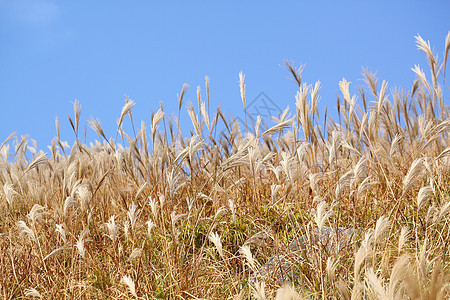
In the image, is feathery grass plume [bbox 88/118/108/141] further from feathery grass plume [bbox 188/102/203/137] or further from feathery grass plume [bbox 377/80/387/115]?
feathery grass plume [bbox 377/80/387/115]

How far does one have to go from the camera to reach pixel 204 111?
373cm

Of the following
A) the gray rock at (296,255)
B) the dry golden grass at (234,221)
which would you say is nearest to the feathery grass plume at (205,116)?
the dry golden grass at (234,221)

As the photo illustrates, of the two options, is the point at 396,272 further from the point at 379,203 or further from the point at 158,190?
the point at 158,190

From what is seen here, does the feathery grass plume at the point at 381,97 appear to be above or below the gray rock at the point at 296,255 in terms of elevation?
above

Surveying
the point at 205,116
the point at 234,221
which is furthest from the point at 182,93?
the point at 234,221

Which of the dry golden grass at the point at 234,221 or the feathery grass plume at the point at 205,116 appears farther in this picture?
the feathery grass plume at the point at 205,116

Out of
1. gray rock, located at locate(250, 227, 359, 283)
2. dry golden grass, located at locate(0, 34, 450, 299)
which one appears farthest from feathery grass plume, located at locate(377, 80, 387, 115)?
gray rock, located at locate(250, 227, 359, 283)

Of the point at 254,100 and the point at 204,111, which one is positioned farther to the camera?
the point at 254,100

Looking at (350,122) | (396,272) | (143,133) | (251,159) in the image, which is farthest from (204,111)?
(396,272)

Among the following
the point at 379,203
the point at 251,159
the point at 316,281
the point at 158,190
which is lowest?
the point at 316,281

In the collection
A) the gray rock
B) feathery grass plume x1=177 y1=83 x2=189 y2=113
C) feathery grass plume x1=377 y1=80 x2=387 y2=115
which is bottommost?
the gray rock

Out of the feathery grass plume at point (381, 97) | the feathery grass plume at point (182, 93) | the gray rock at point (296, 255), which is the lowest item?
the gray rock at point (296, 255)

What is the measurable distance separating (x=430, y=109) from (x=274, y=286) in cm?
326

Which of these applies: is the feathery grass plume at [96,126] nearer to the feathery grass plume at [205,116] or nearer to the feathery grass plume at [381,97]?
the feathery grass plume at [205,116]
